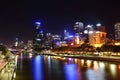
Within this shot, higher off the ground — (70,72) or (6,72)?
(6,72)

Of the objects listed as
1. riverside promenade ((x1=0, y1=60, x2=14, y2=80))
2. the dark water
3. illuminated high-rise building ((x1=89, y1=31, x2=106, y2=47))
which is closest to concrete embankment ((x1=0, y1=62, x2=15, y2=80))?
riverside promenade ((x1=0, y1=60, x2=14, y2=80))

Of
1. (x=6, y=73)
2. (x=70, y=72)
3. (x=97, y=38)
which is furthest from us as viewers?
(x=97, y=38)

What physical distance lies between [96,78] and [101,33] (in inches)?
4467

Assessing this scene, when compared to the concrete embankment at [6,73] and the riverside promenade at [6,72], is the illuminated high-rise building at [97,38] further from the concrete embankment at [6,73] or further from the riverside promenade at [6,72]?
the concrete embankment at [6,73]

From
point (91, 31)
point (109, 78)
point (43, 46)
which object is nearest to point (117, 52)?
point (109, 78)

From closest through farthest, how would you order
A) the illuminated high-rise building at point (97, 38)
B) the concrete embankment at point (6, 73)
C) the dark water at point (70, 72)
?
the concrete embankment at point (6, 73) → the dark water at point (70, 72) → the illuminated high-rise building at point (97, 38)

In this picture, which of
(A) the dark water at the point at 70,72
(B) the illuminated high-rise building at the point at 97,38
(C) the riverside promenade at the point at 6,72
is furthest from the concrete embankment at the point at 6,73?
(B) the illuminated high-rise building at the point at 97,38

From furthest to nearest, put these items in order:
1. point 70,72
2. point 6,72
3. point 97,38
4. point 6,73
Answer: point 97,38 < point 70,72 < point 6,72 < point 6,73

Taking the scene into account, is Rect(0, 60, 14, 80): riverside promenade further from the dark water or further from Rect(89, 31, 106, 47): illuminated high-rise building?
Rect(89, 31, 106, 47): illuminated high-rise building

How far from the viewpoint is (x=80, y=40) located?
14988 cm

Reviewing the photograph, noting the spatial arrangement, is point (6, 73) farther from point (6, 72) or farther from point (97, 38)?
point (97, 38)

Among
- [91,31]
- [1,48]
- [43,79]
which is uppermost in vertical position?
[91,31]

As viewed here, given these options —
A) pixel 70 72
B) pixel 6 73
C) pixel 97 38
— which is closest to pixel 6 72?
pixel 6 73

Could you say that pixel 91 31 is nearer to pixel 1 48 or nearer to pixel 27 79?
pixel 1 48
